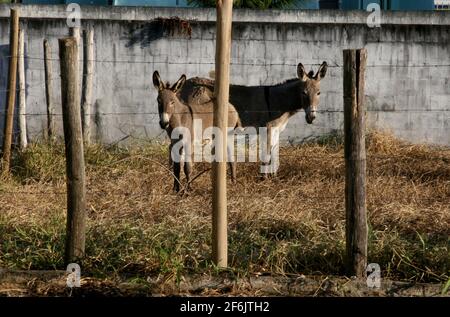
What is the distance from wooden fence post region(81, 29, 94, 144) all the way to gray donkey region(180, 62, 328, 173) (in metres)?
2.44

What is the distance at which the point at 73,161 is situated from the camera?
6270 mm

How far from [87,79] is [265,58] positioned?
3.03 m

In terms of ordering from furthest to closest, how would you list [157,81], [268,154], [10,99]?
[268,154] < [10,99] < [157,81]

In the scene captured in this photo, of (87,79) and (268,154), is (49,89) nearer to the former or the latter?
(87,79)

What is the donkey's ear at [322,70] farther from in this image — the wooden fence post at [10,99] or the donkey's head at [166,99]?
the wooden fence post at [10,99]

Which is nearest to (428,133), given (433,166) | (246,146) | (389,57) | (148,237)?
(389,57)

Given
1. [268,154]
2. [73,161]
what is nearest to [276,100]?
[268,154]

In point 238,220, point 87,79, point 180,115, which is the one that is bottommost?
point 238,220

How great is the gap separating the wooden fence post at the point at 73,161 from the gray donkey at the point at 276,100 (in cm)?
534

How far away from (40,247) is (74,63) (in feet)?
5.41

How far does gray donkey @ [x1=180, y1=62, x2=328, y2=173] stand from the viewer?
11.4m

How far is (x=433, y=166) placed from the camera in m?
11.0

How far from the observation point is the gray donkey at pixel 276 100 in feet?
37.3

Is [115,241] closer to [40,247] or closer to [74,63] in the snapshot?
[40,247]
